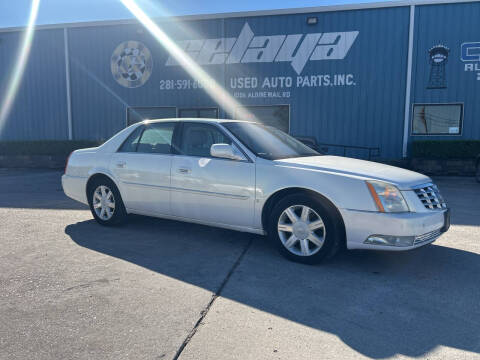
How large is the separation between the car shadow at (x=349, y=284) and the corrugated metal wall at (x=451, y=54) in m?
9.81

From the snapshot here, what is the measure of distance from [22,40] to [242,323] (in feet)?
58.0

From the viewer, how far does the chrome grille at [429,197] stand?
3574 mm

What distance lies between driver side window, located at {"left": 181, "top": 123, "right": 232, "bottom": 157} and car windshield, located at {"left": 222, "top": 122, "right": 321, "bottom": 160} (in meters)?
0.15

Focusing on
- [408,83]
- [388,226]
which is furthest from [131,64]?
[388,226]

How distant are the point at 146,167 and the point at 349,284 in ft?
9.18

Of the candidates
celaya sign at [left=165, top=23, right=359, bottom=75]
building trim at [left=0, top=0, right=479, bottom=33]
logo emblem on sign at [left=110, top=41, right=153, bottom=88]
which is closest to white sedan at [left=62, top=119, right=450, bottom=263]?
celaya sign at [left=165, top=23, right=359, bottom=75]

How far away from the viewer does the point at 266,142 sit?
4.38 m

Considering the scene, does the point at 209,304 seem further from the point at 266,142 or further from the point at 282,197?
the point at 266,142

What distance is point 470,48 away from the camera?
12047 millimetres

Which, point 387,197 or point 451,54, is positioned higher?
point 451,54

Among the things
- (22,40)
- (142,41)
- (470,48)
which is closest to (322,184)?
(470,48)

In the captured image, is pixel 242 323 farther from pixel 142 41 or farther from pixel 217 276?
pixel 142 41

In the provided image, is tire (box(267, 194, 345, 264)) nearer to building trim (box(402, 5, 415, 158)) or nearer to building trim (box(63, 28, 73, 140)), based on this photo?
building trim (box(402, 5, 415, 158))

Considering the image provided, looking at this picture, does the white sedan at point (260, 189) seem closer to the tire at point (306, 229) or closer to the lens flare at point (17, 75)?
the tire at point (306, 229)
